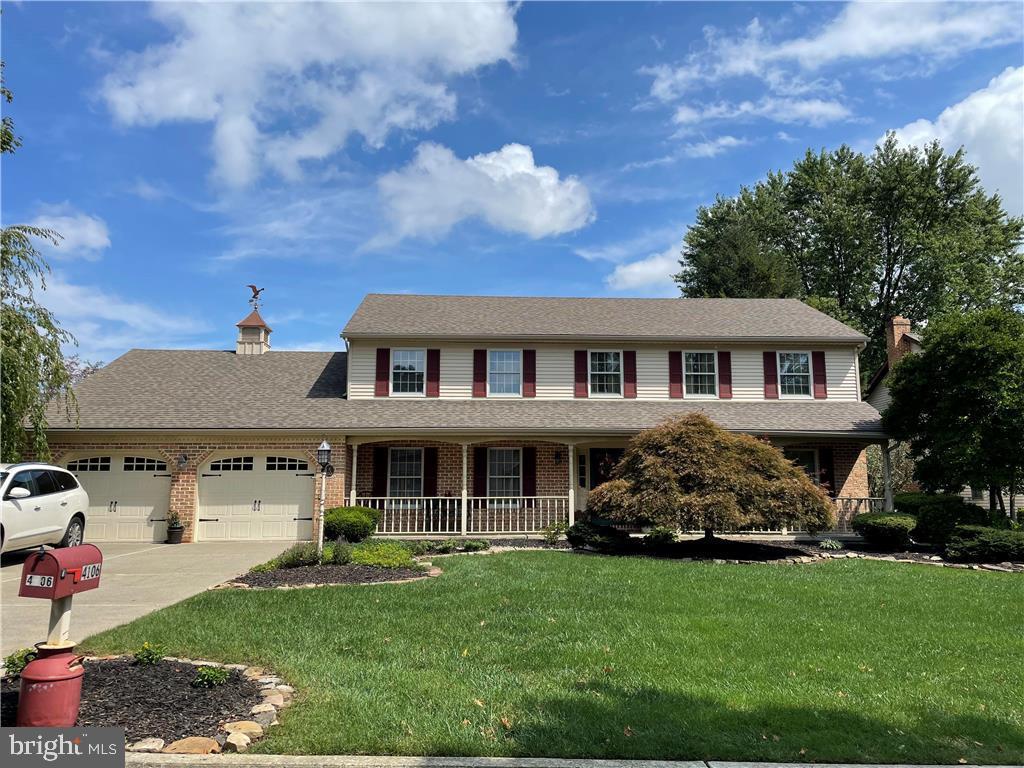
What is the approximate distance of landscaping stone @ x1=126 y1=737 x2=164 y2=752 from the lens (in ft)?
12.3

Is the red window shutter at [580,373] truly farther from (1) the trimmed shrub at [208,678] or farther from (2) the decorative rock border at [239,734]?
(1) the trimmed shrub at [208,678]

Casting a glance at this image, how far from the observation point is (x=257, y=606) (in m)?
7.79

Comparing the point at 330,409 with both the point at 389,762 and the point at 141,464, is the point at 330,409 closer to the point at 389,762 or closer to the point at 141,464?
the point at 141,464

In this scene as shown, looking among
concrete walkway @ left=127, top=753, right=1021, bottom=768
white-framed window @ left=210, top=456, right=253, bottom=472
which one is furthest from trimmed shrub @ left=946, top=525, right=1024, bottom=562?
white-framed window @ left=210, top=456, right=253, bottom=472

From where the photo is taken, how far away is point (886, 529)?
1459cm

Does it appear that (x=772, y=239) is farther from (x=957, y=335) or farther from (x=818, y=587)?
(x=818, y=587)

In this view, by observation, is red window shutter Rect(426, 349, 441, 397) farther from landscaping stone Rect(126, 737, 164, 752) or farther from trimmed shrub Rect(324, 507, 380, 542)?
landscaping stone Rect(126, 737, 164, 752)

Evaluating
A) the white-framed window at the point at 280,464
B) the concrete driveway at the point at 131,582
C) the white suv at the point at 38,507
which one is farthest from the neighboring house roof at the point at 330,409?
the white suv at the point at 38,507

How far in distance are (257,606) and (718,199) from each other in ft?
128

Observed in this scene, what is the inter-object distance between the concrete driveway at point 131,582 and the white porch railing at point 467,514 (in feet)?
9.18

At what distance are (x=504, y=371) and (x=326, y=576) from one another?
389 inches

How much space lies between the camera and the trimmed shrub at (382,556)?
36.3ft

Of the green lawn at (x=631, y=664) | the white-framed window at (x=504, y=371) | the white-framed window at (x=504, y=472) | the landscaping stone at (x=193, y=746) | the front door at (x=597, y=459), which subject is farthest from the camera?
the white-framed window at (x=504, y=371)

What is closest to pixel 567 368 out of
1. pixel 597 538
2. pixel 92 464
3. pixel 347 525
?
pixel 597 538
